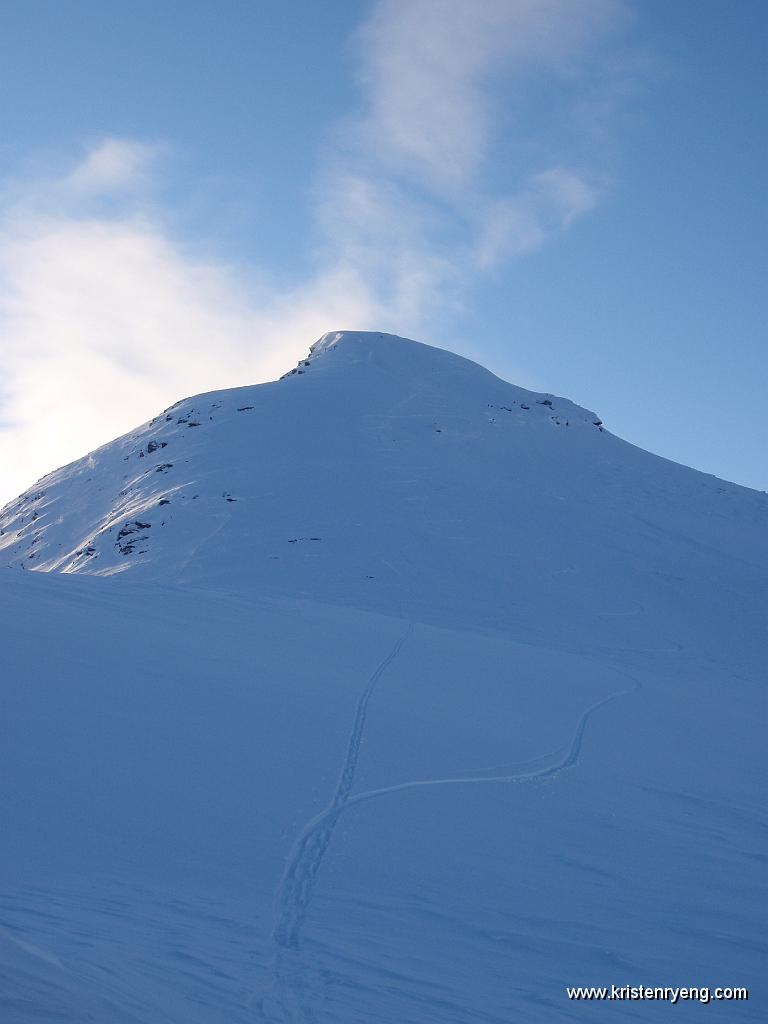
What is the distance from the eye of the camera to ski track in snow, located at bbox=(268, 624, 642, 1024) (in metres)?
5.12

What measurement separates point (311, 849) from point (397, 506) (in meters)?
31.0

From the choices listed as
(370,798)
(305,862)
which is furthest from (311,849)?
(370,798)

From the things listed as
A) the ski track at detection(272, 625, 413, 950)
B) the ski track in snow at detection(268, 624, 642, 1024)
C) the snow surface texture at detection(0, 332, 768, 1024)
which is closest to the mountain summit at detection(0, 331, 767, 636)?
the snow surface texture at detection(0, 332, 768, 1024)

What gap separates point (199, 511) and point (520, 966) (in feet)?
110

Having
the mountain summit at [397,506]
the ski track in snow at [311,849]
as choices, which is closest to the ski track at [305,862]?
the ski track in snow at [311,849]

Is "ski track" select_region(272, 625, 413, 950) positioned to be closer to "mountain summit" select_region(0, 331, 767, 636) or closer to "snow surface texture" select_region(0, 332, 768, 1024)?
"snow surface texture" select_region(0, 332, 768, 1024)

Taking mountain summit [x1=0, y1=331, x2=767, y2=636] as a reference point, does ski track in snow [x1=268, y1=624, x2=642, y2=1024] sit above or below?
below

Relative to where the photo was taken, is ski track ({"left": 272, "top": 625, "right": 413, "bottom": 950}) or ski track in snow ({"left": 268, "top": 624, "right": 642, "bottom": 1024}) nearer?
ski track in snow ({"left": 268, "top": 624, "right": 642, "bottom": 1024})

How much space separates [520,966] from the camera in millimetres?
5891

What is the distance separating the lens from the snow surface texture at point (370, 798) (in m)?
5.37

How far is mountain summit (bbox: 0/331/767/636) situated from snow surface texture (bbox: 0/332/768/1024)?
548mm

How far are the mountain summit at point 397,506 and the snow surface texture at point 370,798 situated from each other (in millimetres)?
548

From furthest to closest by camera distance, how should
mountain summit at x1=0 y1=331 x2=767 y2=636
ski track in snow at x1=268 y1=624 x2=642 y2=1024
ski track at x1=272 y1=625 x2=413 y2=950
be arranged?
mountain summit at x1=0 y1=331 x2=767 y2=636
ski track at x1=272 y1=625 x2=413 y2=950
ski track in snow at x1=268 y1=624 x2=642 y2=1024

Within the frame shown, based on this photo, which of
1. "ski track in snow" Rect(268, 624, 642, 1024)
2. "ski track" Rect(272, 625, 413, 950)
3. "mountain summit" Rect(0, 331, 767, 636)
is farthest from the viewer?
"mountain summit" Rect(0, 331, 767, 636)
